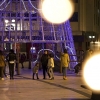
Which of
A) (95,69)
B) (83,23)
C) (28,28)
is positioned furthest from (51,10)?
(83,23)

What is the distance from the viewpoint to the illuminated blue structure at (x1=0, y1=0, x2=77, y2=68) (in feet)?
109

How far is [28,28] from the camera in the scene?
35250 mm

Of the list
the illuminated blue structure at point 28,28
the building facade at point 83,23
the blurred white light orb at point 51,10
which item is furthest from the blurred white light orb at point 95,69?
the building facade at point 83,23

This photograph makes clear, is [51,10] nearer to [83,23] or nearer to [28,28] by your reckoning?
[28,28]

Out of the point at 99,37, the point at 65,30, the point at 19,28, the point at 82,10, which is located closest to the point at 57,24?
the point at 65,30

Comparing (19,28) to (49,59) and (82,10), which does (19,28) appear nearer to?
(49,59)

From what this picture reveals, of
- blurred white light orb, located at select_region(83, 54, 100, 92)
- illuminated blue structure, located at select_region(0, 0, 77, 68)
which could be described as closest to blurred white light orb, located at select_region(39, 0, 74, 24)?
illuminated blue structure, located at select_region(0, 0, 77, 68)

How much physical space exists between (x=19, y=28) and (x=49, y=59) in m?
13.1

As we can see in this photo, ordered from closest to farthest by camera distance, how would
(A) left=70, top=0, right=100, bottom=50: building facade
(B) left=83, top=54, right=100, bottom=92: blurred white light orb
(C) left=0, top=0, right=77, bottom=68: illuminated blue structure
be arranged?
(B) left=83, top=54, right=100, bottom=92: blurred white light orb
(C) left=0, top=0, right=77, bottom=68: illuminated blue structure
(A) left=70, top=0, right=100, bottom=50: building facade

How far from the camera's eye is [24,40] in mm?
33094

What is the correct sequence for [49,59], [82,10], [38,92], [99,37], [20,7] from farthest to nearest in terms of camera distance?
1. [99,37]
2. [82,10]
3. [20,7]
4. [49,59]
5. [38,92]

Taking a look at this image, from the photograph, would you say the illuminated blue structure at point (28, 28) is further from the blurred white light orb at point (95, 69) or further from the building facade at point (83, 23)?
the building facade at point (83, 23)

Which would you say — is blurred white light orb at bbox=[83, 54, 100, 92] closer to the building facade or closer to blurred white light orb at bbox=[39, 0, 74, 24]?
blurred white light orb at bbox=[39, 0, 74, 24]

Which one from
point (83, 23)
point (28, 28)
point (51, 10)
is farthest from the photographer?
point (83, 23)
